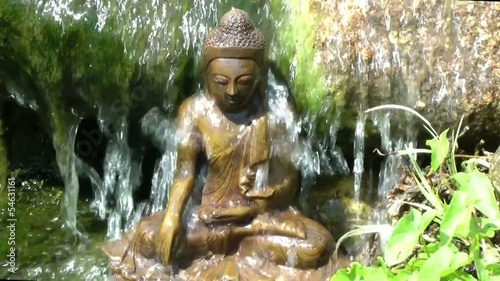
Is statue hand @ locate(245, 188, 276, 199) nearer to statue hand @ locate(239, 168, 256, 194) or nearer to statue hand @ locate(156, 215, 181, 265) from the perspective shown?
statue hand @ locate(239, 168, 256, 194)

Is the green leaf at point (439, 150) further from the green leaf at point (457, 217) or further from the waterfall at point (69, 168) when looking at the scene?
the waterfall at point (69, 168)

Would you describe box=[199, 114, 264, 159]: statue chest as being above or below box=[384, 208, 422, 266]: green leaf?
above

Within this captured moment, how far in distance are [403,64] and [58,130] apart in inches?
77.4

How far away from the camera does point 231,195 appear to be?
3.08 meters

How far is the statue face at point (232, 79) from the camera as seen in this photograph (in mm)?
2838

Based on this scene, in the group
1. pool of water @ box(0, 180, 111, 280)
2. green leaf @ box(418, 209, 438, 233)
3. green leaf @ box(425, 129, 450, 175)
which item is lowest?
pool of water @ box(0, 180, 111, 280)

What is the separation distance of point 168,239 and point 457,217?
4.28 feet

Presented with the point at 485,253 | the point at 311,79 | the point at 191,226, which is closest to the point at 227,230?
the point at 191,226

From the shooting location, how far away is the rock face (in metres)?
3.11

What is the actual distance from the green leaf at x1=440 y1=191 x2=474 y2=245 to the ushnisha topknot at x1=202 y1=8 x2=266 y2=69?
1.15 metres

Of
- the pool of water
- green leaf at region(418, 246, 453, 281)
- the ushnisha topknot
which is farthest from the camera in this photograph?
the pool of water

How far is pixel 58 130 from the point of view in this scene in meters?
3.61

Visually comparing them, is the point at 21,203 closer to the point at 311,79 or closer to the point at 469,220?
the point at 311,79

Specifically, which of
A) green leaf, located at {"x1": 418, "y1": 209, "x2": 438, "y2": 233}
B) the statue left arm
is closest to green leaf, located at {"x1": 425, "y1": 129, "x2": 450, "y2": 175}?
green leaf, located at {"x1": 418, "y1": 209, "x2": 438, "y2": 233}
